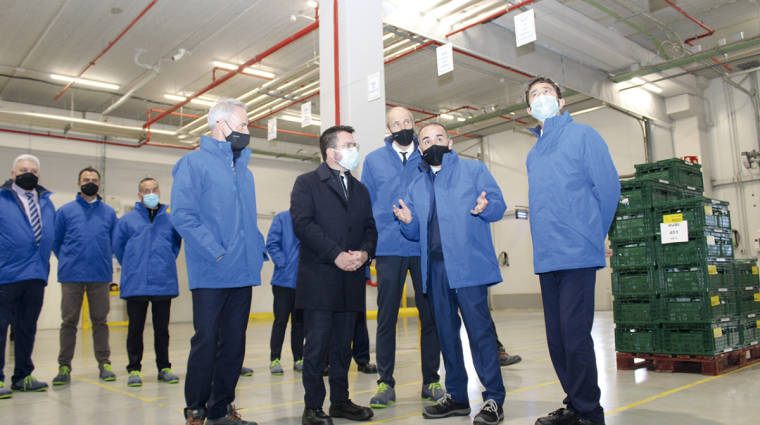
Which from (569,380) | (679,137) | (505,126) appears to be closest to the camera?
(569,380)

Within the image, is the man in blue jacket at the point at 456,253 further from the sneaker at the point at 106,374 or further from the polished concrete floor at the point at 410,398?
the sneaker at the point at 106,374

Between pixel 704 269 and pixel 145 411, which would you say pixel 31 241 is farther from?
pixel 704 269

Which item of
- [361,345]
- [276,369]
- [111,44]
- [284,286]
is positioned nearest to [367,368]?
[361,345]

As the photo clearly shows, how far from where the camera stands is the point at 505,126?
55.1ft

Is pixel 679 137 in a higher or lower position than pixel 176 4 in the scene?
lower

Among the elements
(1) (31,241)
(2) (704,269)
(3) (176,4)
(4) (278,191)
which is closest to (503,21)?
(3) (176,4)

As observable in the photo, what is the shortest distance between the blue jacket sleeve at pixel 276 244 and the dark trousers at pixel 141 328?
105cm

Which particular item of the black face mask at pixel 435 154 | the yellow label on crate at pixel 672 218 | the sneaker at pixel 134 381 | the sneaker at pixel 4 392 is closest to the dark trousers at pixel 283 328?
the sneaker at pixel 134 381

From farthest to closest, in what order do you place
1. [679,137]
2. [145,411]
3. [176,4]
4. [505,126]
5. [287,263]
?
1. [505,126]
2. [679,137]
3. [176,4]
4. [287,263]
5. [145,411]

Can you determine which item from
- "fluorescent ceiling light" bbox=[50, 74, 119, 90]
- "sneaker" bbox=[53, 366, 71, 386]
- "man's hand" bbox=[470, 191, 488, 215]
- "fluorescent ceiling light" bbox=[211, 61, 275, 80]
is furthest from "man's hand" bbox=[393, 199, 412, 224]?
"fluorescent ceiling light" bbox=[50, 74, 119, 90]

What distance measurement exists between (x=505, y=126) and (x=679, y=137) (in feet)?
15.6

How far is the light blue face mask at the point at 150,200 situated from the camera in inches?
198

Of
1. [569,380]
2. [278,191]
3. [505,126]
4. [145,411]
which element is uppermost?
[505,126]

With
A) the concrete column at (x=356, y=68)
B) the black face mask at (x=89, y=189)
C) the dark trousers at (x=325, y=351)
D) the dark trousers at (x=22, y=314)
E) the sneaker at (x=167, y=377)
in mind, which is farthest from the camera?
the concrete column at (x=356, y=68)
